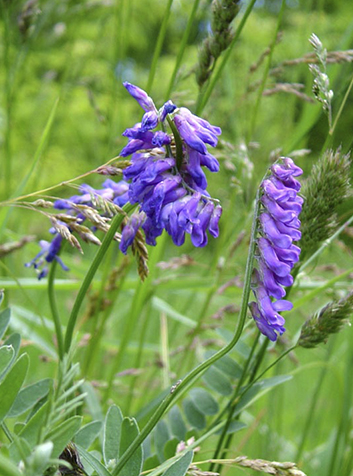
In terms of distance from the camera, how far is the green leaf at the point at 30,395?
0.80 meters

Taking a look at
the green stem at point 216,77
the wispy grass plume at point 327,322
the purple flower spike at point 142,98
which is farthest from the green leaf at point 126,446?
the green stem at point 216,77

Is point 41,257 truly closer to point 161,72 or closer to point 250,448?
point 250,448

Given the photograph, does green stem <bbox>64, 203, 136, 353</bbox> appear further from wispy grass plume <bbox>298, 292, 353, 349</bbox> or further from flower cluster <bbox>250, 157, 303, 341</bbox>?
wispy grass plume <bbox>298, 292, 353, 349</bbox>

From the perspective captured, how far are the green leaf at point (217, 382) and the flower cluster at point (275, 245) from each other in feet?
1.26

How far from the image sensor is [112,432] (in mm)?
695

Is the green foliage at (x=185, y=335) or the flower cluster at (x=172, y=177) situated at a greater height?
the flower cluster at (x=172, y=177)

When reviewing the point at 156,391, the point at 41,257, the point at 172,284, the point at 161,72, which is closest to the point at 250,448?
the point at 156,391

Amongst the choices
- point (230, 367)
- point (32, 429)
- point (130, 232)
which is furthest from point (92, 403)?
point (130, 232)

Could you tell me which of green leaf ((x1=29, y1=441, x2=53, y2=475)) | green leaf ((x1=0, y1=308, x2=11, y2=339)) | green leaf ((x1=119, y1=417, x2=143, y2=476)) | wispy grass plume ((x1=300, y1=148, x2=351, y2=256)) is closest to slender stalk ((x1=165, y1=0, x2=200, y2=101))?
wispy grass plume ((x1=300, y1=148, x2=351, y2=256))

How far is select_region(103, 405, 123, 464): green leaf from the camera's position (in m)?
0.69

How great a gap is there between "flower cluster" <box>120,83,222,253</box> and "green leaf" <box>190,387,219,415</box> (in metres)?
0.41

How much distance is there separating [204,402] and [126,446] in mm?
333

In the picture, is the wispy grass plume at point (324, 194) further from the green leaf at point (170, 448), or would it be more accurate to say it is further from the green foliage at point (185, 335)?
the green leaf at point (170, 448)

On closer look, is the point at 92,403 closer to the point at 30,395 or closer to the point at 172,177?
the point at 30,395
